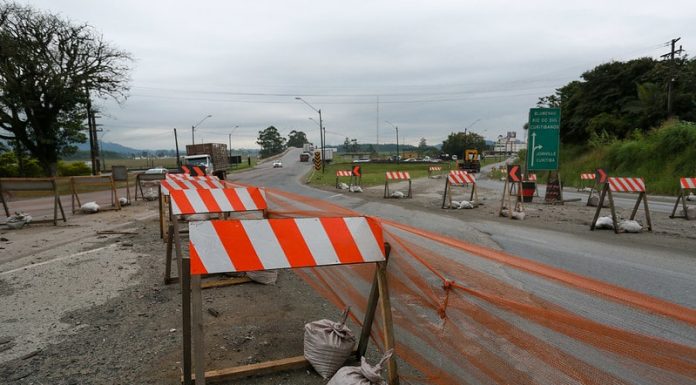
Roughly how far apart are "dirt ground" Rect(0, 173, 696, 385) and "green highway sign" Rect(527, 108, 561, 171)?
8.43 m

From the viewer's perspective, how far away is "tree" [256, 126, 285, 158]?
16550cm

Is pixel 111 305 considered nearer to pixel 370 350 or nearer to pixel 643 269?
pixel 370 350

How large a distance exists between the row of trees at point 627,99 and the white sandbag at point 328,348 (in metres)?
39.5

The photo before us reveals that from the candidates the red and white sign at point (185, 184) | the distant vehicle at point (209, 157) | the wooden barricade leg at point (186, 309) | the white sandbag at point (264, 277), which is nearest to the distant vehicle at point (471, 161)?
the distant vehicle at point (209, 157)

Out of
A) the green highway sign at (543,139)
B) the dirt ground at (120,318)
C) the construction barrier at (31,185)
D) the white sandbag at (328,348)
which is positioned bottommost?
the dirt ground at (120,318)

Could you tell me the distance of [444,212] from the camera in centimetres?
1545

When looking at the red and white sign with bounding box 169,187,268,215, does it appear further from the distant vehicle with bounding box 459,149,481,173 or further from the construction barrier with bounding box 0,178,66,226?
the distant vehicle with bounding box 459,149,481,173

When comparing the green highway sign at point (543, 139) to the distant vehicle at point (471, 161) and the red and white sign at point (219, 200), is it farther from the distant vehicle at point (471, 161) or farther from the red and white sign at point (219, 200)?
the distant vehicle at point (471, 161)

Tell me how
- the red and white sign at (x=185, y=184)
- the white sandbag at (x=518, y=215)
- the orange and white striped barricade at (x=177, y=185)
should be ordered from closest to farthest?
1. the orange and white striped barricade at (x=177, y=185)
2. the red and white sign at (x=185, y=184)
3. the white sandbag at (x=518, y=215)

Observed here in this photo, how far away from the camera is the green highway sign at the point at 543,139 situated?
56.1 ft

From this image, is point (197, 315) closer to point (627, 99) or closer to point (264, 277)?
point (264, 277)

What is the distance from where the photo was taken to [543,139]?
1725 cm

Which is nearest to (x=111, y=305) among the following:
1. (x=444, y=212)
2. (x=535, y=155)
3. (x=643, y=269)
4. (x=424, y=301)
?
(x=424, y=301)

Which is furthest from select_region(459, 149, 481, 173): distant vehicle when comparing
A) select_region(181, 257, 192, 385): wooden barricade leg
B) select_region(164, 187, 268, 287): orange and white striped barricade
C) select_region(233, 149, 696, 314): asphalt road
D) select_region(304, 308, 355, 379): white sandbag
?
select_region(181, 257, 192, 385): wooden barricade leg
